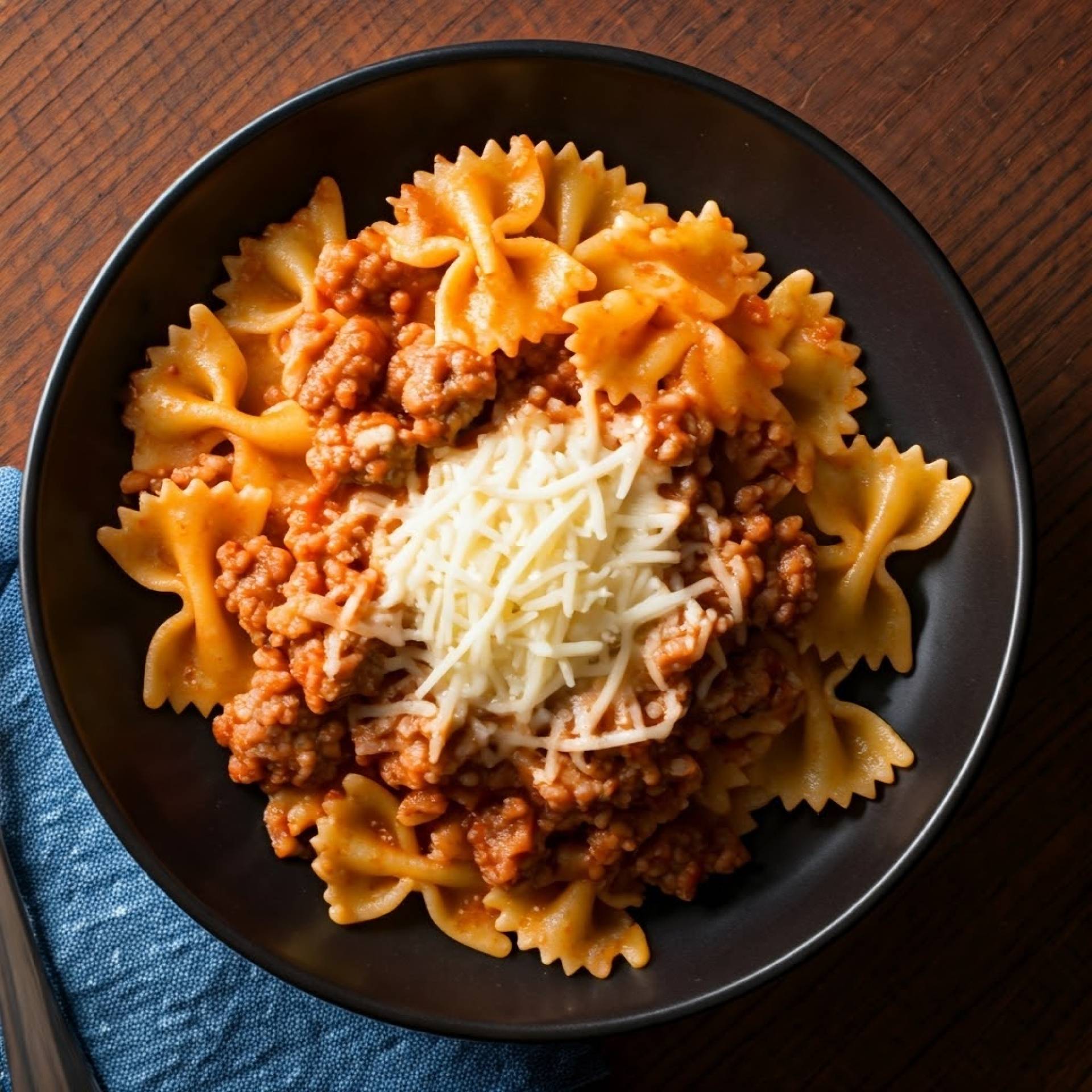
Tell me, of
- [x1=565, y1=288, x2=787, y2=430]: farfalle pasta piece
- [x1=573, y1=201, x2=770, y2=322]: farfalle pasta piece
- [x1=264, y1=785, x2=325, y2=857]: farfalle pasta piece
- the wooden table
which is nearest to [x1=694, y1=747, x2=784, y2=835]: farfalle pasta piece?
the wooden table

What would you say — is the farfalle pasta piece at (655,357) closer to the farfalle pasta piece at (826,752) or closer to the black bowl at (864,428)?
the black bowl at (864,428)

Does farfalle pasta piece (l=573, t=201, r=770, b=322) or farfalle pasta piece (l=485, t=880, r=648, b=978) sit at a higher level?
farfalle pasta piece (l=573, t=201, r=770, b=322)

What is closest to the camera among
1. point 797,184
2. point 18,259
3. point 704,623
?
point 704,623

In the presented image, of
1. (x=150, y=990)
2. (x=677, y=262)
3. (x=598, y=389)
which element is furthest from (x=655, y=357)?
(x=150, y=990)

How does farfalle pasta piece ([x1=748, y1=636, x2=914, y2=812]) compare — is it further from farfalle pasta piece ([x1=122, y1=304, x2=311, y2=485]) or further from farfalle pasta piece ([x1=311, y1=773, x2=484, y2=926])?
farfalle pasta piece ([x1=122, y1=304, x2=311, y2=485])

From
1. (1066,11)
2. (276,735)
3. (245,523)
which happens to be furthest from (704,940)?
(1066,11)

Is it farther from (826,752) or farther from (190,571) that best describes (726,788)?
(190,571)

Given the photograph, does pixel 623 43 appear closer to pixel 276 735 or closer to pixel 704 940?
pixel 276 735
